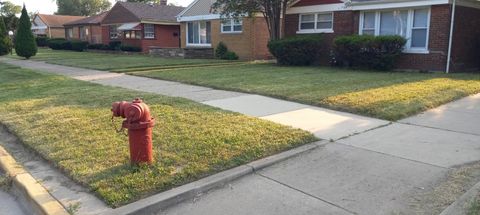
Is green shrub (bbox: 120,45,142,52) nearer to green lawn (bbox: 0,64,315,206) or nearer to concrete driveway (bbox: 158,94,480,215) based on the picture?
green lawn (bbox: 0,64,315,206)

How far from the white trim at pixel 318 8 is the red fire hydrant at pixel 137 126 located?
590 inches

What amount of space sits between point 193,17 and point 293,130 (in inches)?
889

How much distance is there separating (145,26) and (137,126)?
106 ft

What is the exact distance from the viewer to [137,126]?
4648 millimetres

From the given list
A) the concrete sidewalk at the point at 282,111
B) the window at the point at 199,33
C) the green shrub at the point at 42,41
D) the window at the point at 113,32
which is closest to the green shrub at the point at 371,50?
the concrete sidewalk at the point at 282,111

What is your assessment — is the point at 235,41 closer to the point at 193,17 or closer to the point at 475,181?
the point at 193,17

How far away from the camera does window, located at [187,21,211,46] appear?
90.6 feet

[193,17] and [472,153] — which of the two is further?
[193,17]

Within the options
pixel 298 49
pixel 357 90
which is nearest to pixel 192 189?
pixel 357 90

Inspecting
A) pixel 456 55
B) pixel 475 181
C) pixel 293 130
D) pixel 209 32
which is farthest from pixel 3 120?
pixel 209 32

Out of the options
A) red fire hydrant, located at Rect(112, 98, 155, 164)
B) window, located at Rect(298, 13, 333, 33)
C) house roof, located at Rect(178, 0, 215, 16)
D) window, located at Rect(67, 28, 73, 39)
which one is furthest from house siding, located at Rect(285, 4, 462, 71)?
window, located at Rect(67, 28, 73, 39)

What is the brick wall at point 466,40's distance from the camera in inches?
608

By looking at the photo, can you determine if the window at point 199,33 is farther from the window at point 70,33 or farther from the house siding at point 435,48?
the window at point 70,33

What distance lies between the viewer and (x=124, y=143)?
5773mm
